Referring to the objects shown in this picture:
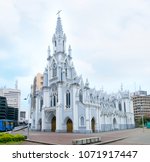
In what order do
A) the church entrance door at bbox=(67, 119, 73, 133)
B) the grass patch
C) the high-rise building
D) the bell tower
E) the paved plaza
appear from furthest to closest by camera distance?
the high-rise building, the bell tower, the church entrance door at bbox=(67, 119, 73, 133), the paved plaza, the grass patch

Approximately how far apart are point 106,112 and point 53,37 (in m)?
22.5

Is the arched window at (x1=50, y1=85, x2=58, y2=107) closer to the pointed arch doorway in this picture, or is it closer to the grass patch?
the pointed arch doorway

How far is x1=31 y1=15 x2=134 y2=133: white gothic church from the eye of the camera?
1642 inches

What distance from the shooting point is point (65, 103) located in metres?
43.6

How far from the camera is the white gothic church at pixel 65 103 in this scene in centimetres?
4172

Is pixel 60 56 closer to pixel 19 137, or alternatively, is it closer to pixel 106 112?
pixel 106 112

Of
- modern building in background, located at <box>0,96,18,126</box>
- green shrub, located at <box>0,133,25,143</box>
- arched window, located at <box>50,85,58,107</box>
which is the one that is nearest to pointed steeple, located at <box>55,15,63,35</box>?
arched window, located at <box>50,85,58,107</box>

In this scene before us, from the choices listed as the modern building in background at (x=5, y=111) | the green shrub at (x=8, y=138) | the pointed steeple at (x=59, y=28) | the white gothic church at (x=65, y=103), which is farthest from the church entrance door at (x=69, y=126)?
the modern building in background at (x=5, y=111)

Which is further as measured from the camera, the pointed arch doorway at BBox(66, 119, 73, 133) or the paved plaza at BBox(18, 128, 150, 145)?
the pointed arch doorway at BBox(66, 119, 73, 133)

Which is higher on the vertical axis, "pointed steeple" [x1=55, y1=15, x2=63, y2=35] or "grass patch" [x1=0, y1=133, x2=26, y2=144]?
"pointed steeple" [x1=55, y1=15, x2=63, y2=35]

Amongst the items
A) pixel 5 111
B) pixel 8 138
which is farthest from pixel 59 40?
pixel 5 111

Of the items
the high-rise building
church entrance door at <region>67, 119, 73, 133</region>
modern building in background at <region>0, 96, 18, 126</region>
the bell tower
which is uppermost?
the bell tower

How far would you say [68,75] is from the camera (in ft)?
162

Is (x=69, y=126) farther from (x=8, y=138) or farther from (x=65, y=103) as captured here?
(x=8, y=138)
